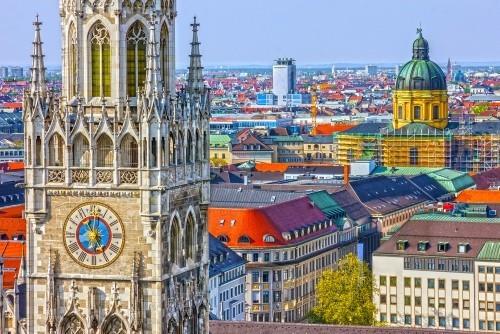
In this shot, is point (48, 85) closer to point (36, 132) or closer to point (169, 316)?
point (36, 132)

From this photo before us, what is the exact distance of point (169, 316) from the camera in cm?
3931

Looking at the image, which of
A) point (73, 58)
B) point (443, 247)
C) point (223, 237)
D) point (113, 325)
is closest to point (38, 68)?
point (73, 58)

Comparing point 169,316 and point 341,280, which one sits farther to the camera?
point 341,280

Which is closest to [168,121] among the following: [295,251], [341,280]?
[341,280]

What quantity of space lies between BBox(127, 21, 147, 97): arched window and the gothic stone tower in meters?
0.02

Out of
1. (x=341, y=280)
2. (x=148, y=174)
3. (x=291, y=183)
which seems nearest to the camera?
(x=148, y=174)

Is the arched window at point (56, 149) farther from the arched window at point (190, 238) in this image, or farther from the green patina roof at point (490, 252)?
the green patina roof at point (490, 252)

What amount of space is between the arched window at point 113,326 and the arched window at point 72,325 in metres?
0.62

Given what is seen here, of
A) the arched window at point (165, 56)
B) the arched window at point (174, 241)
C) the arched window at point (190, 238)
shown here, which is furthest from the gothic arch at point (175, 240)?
the arched window at point (165, 56)

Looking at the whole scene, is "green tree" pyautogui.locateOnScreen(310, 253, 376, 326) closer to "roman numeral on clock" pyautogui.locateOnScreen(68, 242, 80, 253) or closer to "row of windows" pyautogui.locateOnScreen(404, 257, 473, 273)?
"row of windows" pyautogui.locateOnScreen(404, 257, 473, 273)

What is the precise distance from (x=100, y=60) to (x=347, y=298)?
80359 millimetres

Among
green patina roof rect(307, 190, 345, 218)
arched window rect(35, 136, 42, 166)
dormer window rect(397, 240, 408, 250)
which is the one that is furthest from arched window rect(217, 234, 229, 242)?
arched window rect(35, 136, 42, 166)

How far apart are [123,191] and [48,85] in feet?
11.0

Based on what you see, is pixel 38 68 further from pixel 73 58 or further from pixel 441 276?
pixel 441 276
